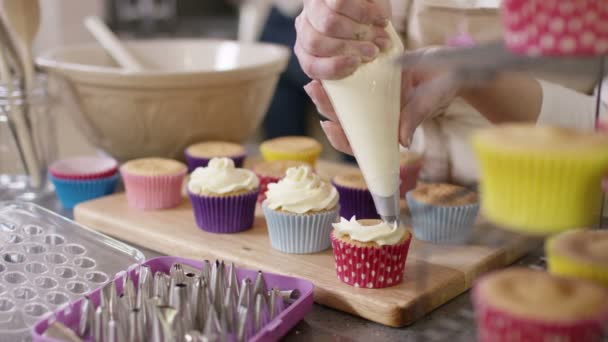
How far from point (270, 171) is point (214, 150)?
0.14 m

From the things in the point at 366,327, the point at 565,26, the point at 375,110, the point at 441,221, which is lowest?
the point at 366,327

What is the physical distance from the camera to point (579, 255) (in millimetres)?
549

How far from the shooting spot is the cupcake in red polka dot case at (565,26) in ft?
1.65

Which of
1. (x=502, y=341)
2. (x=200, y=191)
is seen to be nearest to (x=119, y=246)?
(x=200, y=191)

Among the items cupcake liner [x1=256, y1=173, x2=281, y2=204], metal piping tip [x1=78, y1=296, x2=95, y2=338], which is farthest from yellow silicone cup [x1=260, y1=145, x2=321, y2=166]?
metal piping tip [x1=78, y1=296, x2=95, y2=338]

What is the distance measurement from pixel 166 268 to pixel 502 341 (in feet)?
1.69

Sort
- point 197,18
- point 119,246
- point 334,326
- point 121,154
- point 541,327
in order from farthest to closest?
point 197,18, point 121,154, point 119,246, point 334,326, point 541,327

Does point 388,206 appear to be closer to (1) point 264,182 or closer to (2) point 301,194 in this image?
(2) point 301,194

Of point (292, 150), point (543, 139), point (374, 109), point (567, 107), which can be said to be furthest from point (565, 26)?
point (292, 150)

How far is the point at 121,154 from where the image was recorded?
1.40 m

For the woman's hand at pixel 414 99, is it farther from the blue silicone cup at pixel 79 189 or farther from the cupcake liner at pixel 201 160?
the blue silicone cup at pixel 79 189

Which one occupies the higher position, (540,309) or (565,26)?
(565,26)

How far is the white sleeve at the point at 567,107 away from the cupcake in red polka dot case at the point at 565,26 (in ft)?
0.28

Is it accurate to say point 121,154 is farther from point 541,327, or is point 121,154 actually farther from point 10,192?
point 541,327
